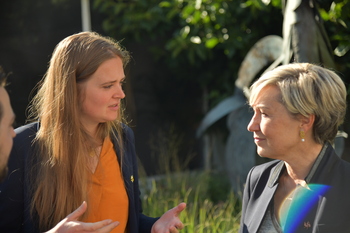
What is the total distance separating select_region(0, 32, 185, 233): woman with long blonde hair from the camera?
2.35 metres

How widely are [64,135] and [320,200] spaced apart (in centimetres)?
117

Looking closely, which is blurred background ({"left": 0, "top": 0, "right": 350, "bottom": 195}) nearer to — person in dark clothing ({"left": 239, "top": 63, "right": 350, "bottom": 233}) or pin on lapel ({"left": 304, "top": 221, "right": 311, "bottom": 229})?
person in dark clothing ({"left": 239, "top": 63, "right": 350, "bottom": 233})

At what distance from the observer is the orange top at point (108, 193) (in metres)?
2.48

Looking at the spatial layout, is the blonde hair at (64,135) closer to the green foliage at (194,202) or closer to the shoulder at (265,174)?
the shoulder at (265,174)

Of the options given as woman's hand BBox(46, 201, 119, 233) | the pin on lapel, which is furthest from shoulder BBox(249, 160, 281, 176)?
woman's hand BBox(46, 201, 119, 233)

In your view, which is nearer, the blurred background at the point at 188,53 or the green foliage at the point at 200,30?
the blurred background at the point at 188,53

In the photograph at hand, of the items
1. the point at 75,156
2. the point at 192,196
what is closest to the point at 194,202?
the point at 192,196

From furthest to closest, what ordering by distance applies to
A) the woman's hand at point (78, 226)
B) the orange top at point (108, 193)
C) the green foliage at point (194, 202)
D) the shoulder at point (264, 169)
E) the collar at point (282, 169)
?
1. the green foliage at point (194, 202)
2. the shoulder at point (264, 169)
3. the orange top at point (108, 193)
4. the collar at point (282, 169)
5. the woman's hand at point (78, 226)

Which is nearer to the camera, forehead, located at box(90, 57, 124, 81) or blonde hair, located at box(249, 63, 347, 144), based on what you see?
blonde hair, located at box(249, 63, 347, 144)

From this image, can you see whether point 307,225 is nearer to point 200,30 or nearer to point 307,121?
point 307,121

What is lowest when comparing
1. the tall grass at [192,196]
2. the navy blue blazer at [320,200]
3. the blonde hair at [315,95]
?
the tall grass at [192,196]

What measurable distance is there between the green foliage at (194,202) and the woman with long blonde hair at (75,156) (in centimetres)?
141

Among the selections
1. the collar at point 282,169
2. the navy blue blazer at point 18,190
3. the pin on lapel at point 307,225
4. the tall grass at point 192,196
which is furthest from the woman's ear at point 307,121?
the tall grass at point 192,196

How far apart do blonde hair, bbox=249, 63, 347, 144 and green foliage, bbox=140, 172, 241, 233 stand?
5.74 feet
